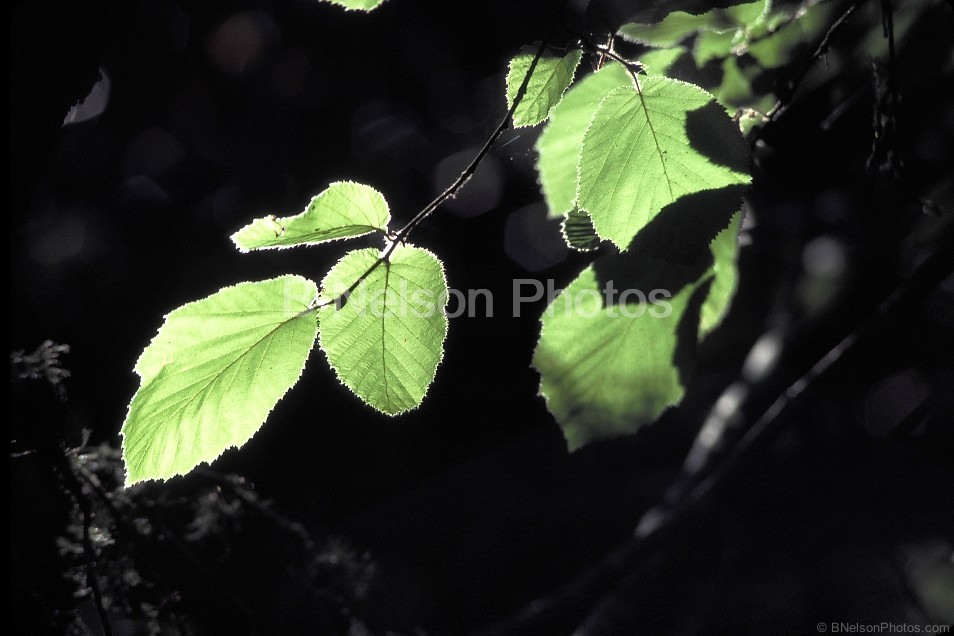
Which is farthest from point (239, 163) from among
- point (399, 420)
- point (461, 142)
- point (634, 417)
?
point (634, 417)

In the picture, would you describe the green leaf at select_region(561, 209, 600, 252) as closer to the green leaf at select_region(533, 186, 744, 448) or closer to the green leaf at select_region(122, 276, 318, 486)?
the green leaf at select_region(533, 186, 744, 448)

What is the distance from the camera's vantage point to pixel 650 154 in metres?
0.41

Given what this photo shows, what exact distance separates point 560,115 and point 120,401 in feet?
3.35

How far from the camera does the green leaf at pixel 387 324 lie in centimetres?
41

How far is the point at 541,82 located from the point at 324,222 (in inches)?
6.7

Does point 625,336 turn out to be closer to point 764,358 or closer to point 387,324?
point 387,324

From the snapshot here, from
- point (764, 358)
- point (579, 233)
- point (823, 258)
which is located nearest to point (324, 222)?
point (579, 233)

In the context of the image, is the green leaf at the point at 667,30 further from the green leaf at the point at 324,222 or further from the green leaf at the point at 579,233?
the green leaf at the point at 324,222

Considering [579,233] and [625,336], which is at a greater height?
[579,233]

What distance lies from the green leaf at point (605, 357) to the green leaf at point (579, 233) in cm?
3

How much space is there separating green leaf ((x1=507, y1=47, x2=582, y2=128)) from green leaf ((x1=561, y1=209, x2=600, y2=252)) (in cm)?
11

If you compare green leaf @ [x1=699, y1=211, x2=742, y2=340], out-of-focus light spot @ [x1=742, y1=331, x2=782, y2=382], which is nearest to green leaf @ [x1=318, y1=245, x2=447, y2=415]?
green leaf @ [x1=699, y1=211, x2=742, y2=340]

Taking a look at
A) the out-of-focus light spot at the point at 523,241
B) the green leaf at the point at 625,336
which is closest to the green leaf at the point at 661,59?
the green leaf at the point at 625,336

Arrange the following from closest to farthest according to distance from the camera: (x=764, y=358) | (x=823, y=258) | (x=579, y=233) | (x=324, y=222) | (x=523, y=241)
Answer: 1. (x=324, y=222)
2. (x=579, y=233)
3. (x=764, y=358)
4. (x=823, y=258)
5. (x=523, y=241)
